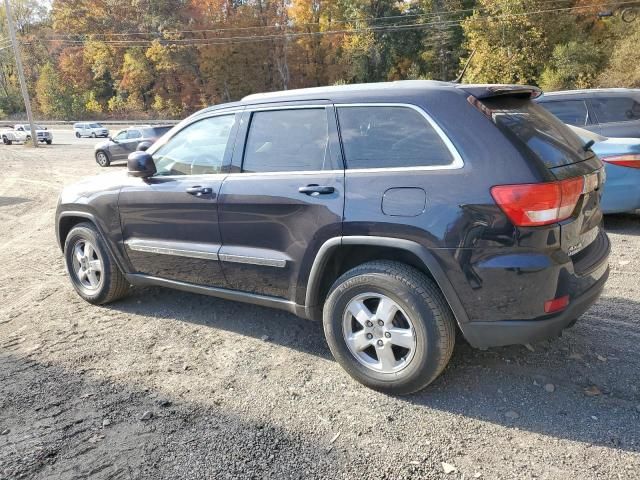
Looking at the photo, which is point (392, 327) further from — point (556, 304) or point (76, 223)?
point (76, 223)

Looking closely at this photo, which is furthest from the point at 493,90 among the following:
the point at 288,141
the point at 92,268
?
the point at 92,268

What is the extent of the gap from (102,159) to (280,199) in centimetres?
1826

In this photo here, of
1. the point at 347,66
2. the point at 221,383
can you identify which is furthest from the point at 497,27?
the point at 221,383

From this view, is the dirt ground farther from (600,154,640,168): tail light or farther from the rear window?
(600,154,640,168): tail light

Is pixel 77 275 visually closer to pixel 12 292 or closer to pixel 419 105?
pixel 12 292

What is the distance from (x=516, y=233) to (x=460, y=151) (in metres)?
0.53

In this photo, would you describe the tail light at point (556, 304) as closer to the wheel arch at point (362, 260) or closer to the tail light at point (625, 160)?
the wheel arch at point (362, 260)

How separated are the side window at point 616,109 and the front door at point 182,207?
5926 millimetres

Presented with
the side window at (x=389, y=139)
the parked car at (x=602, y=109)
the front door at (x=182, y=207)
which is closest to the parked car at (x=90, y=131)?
the parked car at (x=602, y=109)

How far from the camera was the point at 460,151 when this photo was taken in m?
2.68

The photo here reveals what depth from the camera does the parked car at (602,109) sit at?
6.97 metres

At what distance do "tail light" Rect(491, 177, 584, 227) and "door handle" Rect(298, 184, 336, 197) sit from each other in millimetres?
979

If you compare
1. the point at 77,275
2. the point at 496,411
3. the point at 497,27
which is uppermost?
the point at 497,27

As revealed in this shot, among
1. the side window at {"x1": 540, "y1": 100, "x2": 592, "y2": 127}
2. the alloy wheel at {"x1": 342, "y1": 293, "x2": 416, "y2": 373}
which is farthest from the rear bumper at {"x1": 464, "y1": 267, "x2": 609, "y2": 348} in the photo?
the side window at {"x1": 540, "y1": 100, "x2": 592, "y2": 127}
